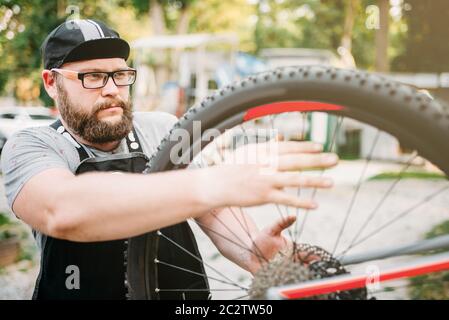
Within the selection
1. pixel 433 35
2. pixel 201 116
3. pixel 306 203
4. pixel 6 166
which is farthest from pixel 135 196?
pixel 433 35

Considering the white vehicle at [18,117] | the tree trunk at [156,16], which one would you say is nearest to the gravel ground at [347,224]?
the white vehicle at [18,117]

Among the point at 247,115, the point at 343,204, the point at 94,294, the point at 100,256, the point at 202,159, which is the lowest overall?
the point at 343,204

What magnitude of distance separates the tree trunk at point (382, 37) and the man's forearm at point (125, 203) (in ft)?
40.1

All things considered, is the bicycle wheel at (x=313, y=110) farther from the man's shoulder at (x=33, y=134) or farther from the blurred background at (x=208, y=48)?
the blurred background at (x=208, y=48)

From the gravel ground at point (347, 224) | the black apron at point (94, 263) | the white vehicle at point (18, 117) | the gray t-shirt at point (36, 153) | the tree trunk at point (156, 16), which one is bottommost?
the gravel ground at point (347, 224)

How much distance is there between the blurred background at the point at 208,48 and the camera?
11.1 ft

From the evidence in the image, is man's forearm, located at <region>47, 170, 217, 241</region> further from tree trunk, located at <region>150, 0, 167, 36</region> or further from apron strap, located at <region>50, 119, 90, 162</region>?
tree trunk, located at <region>150, 0, 167, 36</region>

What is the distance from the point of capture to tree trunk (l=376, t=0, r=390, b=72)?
484 inches

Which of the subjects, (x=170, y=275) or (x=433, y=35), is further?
(x=433, y=35)

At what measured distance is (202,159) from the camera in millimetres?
1806

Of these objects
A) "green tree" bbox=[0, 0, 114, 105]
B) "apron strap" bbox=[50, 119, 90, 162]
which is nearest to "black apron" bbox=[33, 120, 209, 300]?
"apron strap" bbox=[50, 119, 90, 162]

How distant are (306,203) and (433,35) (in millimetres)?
12845

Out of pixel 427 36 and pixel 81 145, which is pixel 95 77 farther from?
pixel 427 36

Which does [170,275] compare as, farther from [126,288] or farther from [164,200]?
[164,200]
